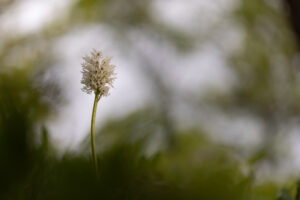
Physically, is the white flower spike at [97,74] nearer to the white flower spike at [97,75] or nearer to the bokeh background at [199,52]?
the white flower spike at [97,75]

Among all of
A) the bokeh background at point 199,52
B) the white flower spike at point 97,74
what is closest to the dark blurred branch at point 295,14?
the bokeh background at point 199,52

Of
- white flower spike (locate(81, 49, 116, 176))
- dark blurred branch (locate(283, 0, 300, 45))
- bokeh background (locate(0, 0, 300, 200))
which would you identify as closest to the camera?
white flower spike (locate(81, 49, 116, 176))

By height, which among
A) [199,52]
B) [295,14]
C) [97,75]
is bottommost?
[97,75]

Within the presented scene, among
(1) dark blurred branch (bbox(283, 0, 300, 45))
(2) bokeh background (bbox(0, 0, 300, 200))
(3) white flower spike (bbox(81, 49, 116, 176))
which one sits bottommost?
(3) white flower spike (bbox(81, 49, 116, 176))

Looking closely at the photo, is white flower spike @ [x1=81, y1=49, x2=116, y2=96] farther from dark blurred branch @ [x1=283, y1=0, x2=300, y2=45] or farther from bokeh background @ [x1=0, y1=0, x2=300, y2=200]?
dark blurred branch @ [x1=283, y1=0, x2=300, y2=45]

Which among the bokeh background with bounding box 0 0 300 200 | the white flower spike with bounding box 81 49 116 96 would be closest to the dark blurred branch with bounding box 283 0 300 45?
the bokeh background with bounding box 0 0 300 200

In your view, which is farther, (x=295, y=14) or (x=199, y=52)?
(x=199, y=52)

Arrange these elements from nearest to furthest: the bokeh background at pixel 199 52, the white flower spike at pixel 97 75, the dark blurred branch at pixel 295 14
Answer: the white flower spike at pixel 97 75 < the dark blurred branch at pixel 295 14 < the bokeh background at pixel 199 52

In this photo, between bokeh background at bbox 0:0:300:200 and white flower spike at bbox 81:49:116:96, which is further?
bokeh background at bbox 0:0:300:200

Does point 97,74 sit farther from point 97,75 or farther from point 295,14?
point 295,14

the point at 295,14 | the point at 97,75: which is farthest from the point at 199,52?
the point at 97,75

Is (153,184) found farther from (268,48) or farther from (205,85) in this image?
(268,48)
